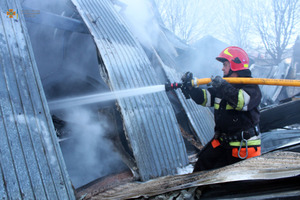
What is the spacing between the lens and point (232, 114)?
2768 millimetres

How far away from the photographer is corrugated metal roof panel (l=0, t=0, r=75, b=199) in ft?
6.69

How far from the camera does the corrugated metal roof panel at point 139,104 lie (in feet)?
10.7

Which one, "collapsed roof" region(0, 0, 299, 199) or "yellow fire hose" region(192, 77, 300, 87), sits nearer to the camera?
"collapsed roof" region(0, 0, 299, 199)

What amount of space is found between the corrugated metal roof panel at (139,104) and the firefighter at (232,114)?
0.74 m

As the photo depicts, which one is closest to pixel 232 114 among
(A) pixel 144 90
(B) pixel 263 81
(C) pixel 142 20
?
(B) pixel 263 81

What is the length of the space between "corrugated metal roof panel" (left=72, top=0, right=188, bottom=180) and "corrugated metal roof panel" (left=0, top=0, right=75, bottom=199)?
112cm

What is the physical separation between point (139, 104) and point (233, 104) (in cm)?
156

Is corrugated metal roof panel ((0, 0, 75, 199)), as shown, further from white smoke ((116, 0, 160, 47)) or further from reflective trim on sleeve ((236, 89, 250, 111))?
white smoke ((116, 0, 160, 47))

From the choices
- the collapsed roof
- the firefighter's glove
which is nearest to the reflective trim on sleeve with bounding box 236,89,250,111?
the firefighter's glove

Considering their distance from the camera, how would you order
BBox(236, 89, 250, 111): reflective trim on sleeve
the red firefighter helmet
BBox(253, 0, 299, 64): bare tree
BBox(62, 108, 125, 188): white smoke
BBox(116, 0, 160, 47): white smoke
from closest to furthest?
BBox(236, 89, 250, 111): reflective trim on sleeve
the red firefighter helmet
BBox(62, 108, 125, 188): white smoke
BBox(116, 0, 160, 47): white smoke
BBox(253, 0, 299, 64): bare tree

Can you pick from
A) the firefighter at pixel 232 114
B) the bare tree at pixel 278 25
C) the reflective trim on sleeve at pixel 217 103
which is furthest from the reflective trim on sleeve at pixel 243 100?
the bare tree at pixel 278 25

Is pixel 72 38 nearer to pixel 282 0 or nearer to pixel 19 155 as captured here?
pixel 19 155

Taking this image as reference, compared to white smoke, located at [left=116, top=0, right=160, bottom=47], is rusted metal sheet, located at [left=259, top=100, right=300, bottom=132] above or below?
below

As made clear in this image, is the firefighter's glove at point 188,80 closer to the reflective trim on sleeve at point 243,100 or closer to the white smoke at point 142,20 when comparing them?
the reflective trim on sleeve at point 243,100
